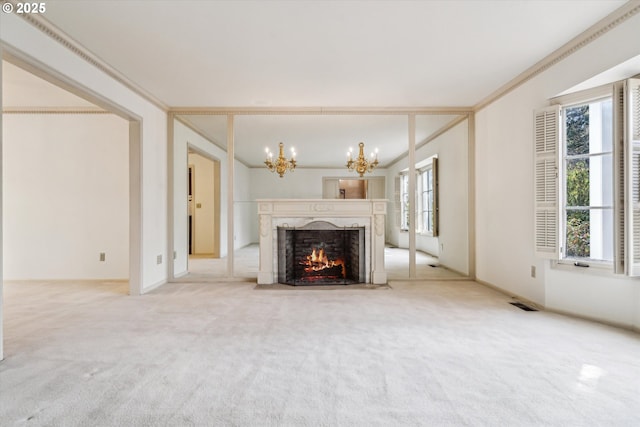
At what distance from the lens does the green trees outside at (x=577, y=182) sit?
304 centimetres

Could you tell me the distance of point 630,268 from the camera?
250cm

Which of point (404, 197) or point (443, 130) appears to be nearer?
point (443, 130)

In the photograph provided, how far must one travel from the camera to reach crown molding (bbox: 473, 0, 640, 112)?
93.5 inches

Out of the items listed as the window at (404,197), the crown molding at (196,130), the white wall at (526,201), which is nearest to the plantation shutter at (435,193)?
the white wall at (526,201)

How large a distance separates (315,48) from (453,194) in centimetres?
367

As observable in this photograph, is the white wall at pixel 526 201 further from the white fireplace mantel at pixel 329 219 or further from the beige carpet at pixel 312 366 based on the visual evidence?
the white fireplace mantel at pixel 329 219

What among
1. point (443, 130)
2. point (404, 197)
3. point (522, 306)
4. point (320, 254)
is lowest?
point (522, 306)

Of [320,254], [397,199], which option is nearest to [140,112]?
[320,254]

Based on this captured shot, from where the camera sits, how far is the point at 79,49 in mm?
2932

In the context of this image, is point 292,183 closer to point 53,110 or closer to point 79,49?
point 53,110

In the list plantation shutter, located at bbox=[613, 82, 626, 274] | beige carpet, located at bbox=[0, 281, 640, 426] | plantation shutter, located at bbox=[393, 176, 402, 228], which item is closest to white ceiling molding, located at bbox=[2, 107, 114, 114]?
beige carpet, located at bbox=[0, 281, 640, 426]

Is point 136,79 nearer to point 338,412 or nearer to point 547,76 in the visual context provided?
point 338,412

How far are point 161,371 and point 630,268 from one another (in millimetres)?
3529

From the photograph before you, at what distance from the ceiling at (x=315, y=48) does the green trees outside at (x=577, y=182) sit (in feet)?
2.42
